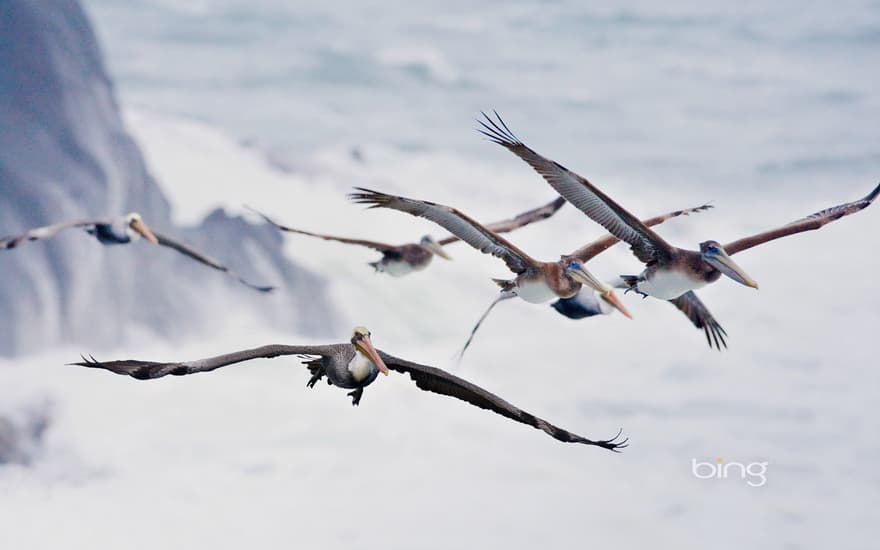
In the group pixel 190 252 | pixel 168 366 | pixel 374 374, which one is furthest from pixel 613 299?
pixel 190 252

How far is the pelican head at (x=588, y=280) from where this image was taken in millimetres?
17734

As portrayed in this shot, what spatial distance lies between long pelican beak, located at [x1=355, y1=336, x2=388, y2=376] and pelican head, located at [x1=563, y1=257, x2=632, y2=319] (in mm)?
4143

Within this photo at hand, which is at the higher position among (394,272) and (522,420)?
(394,272)

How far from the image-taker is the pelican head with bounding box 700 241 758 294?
55.8 feet

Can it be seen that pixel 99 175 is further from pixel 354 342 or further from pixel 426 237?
pixel 354 342

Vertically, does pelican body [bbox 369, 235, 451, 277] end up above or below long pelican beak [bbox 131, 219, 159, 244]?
above

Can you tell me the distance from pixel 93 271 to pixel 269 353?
5182 cm

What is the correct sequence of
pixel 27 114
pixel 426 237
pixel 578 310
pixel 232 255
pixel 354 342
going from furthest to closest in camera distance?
1. pixel 232 255
2. pixel 27 114
3. pixel 426 237
4. pixel 578 310
5. pixel 354 342

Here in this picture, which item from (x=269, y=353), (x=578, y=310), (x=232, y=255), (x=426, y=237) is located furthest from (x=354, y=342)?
(x=232, y=255)

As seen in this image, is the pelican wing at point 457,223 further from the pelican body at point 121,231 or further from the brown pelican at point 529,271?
the pelican body at point 121,231

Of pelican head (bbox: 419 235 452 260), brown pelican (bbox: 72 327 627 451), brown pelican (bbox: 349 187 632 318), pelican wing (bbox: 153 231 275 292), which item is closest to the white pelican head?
brown pelican (bbox: 349 187 632 318)

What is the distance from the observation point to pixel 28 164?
196 ft

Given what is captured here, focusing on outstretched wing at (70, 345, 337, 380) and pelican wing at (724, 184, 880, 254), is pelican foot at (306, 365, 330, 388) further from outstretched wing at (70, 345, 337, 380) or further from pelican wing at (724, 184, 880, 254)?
pelican wing at (724, 184, 880, 254)

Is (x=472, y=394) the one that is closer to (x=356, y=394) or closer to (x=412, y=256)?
(x=356, y=394)
